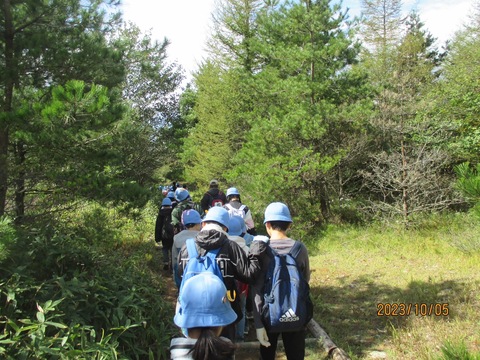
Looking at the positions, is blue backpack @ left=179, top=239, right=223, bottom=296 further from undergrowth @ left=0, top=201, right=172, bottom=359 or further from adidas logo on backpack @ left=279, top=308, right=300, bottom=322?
undergrowth @ left=0, top=201, right=172, bottom=359

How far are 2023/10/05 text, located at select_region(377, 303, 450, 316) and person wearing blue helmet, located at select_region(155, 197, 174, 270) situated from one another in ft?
13.7

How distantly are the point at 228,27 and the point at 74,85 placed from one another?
571 inches

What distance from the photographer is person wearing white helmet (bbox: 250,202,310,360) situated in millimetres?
3059

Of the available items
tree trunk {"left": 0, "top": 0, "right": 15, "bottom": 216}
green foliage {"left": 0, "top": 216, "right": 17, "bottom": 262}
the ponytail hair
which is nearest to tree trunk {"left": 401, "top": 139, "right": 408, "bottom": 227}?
the ponytail hair

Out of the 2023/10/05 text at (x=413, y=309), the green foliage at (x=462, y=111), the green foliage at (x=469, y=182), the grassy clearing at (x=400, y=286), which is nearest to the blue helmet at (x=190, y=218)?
the grassy clearing at (x=400, y=286)

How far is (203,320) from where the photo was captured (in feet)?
7.04

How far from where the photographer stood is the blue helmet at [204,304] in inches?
84.4

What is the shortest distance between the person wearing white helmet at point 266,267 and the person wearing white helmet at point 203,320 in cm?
87

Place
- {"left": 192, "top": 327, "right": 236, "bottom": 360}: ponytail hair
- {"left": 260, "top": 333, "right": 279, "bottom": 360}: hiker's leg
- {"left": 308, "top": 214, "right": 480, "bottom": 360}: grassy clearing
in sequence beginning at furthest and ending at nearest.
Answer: {"left": 308, "top": 214, "right": 480, "bottom": 360}: grassy clearing, {"left": 260, "top": 333, "right": 279, "bottom": 360}: hiker's leg, {"left": 192, "top": 327, "right": 236, "bottom": 360}: ponytail hair

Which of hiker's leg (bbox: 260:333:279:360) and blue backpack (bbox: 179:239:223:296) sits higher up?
blue backpack (bbox: 179:239:223:296)

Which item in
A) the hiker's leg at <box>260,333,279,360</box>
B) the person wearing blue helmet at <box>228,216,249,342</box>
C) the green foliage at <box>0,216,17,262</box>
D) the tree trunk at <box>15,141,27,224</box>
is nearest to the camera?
the green foliage at <box>0,216,17,262</box>

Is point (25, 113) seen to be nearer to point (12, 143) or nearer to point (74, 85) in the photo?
point (74, 85)

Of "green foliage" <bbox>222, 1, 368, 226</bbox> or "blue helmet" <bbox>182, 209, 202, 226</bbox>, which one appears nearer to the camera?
"blue helmet" <bbox>182, 209, 202, 226</bbox>

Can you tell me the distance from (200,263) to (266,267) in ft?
1.80
